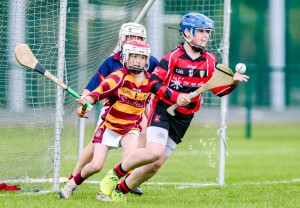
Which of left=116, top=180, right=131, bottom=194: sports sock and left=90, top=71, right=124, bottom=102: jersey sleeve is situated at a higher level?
left=90, top=71, right=124, bottom=102: jersey sleeve

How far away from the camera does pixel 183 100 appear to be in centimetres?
639

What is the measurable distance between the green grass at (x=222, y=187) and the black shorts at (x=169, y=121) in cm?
57

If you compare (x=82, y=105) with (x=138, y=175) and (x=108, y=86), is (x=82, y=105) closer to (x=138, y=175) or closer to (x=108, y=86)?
(x=108, y=86)

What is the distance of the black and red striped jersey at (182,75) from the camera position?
6.64m

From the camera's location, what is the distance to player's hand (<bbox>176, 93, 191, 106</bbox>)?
252 inches

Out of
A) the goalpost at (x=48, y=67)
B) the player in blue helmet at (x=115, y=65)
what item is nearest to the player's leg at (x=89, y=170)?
the player in blue helmet at (x=115, y=65)

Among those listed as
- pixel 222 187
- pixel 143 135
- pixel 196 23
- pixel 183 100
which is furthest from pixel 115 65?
pixel 222 187

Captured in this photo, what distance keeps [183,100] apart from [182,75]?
38 cm

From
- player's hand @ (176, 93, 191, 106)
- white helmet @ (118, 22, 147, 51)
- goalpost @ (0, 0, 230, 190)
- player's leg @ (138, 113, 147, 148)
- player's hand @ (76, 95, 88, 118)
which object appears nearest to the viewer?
player's hand @ (176, 93, 191, 106)

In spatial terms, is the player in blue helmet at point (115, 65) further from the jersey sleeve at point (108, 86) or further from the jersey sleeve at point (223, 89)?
the jersey sleeve at point (223, 89)

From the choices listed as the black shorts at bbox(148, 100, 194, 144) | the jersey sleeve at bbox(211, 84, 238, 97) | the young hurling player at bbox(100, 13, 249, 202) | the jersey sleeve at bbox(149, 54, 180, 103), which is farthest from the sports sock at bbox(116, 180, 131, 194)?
the jersey sleeve at bbox(211, 84, 238, 97)

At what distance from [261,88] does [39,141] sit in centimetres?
1025

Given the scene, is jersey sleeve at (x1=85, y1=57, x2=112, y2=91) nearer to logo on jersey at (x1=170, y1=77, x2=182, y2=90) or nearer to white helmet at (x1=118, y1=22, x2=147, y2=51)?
white helmet at (x1=118, y1=22, x2=147, y2=51)

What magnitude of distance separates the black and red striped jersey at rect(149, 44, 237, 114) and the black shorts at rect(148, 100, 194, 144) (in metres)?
Result: 0.05
